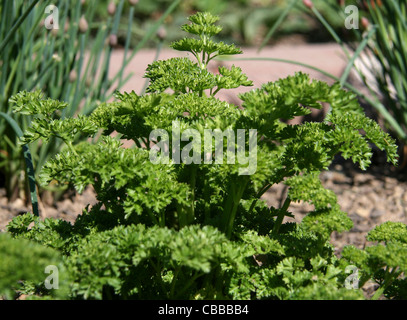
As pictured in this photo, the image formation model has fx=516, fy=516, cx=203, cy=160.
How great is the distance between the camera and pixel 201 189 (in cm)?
161

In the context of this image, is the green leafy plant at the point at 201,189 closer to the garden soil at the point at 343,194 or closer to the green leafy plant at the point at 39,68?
the green leafy plant at the point at 39,68

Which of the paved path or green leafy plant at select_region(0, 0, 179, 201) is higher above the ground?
the paved path

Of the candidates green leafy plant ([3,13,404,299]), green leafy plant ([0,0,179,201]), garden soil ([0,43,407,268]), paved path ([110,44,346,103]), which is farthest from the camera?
paved path ([110,44,346,103])

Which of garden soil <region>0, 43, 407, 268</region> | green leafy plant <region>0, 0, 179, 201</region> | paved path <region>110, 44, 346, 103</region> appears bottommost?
garden soil <region>0, 43, 407, 268</region>

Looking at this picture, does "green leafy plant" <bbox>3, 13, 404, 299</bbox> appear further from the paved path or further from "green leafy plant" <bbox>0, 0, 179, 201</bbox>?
the paved path

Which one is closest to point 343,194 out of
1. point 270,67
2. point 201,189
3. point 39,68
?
point 270,67

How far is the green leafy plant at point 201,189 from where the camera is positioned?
1.22m
